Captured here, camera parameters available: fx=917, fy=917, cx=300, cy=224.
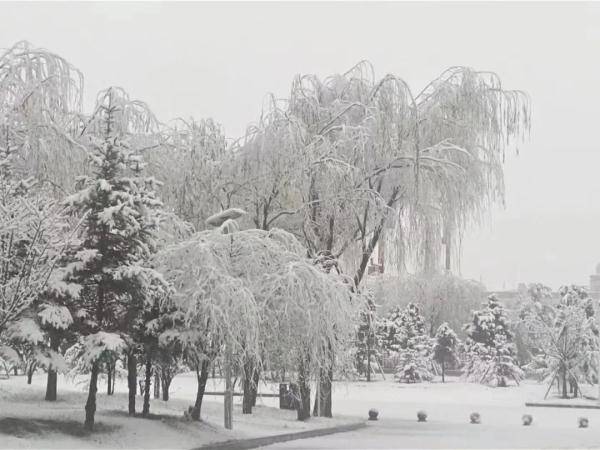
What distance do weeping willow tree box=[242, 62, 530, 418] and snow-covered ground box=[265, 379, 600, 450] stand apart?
5045 mm

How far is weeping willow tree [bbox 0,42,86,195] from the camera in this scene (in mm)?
20812

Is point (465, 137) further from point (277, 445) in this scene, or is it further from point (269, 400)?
point (269, 400)

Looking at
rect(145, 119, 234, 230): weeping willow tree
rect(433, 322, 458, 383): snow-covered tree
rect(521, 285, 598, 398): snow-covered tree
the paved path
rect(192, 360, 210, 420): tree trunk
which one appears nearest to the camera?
rect(192, 360, 210, 420): tree trunk

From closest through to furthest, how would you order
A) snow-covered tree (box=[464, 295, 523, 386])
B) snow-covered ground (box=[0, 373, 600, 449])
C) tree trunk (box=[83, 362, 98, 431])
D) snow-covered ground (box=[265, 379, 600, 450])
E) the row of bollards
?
snow-covered ground (box=[0, 373, 600, 449]) < tree trunk (box=[83, 362, 98, 431]) < snow-covered ground (box=[265, 379, 600, 450]) < the row of bollards < snow-covered tree (box=[464, 295, 523, 386])

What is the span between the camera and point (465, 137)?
27.5 m

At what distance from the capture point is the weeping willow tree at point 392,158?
84.7 ft

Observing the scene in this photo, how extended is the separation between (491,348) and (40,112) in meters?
46.9

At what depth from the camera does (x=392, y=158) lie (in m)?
27.1

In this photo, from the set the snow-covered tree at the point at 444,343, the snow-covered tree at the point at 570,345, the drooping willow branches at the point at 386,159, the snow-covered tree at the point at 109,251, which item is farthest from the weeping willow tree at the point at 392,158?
the snow-covered tree at the point at 444,343

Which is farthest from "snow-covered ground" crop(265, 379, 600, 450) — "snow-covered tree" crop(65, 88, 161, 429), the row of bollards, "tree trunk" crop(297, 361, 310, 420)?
"snow-covered tree" crop(65, 88, 161, 429)

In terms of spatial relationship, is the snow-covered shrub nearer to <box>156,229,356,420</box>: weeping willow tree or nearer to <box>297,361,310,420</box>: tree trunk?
<box>297,361,310,420</box>: tree trunk

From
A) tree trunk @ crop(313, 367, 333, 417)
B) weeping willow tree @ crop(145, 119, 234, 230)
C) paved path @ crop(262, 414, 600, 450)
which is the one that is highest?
weeping willow tree @ crop(145, 119, 234, 230)

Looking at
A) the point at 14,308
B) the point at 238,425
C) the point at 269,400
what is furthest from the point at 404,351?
the point at 14,308

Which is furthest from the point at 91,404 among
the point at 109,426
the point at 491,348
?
the point at 491,348
